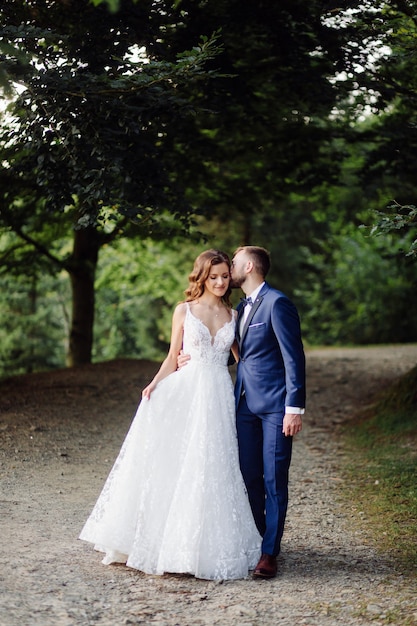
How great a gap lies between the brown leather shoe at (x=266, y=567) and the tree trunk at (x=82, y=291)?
830 centimetres

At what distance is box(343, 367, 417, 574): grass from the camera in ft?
18.9

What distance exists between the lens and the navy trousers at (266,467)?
190 inches

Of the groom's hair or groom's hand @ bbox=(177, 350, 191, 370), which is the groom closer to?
the groom's hair

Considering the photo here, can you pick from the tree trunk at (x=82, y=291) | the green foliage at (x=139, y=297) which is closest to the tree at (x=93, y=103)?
the tree trunk at (x=82, y=291)

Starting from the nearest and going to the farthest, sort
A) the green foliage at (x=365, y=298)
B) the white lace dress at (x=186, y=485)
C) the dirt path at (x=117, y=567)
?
the dirt path at (x=117, y=567), the white lace dress at (x=186, y=485), the green foliage at (x=365, y=298)

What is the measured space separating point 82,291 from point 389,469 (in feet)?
23.0

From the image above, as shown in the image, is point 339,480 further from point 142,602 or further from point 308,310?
point 308,310

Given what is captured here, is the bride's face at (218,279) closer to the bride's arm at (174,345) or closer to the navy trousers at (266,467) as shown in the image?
the bride's arm at (174,345)

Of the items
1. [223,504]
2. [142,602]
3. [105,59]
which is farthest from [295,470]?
[105,59]

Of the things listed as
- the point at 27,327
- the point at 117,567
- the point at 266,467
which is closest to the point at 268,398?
the point at 266,467

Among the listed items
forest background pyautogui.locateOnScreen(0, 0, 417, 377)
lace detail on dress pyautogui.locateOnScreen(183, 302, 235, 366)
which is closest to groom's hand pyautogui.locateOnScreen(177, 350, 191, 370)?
lace detail on dress pyautogui.locateOnScreen(183, 302, 235, 366)

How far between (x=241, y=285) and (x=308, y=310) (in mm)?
24248

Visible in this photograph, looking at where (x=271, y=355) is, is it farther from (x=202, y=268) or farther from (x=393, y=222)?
(x=393, y=222)

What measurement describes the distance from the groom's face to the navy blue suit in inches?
7.4
